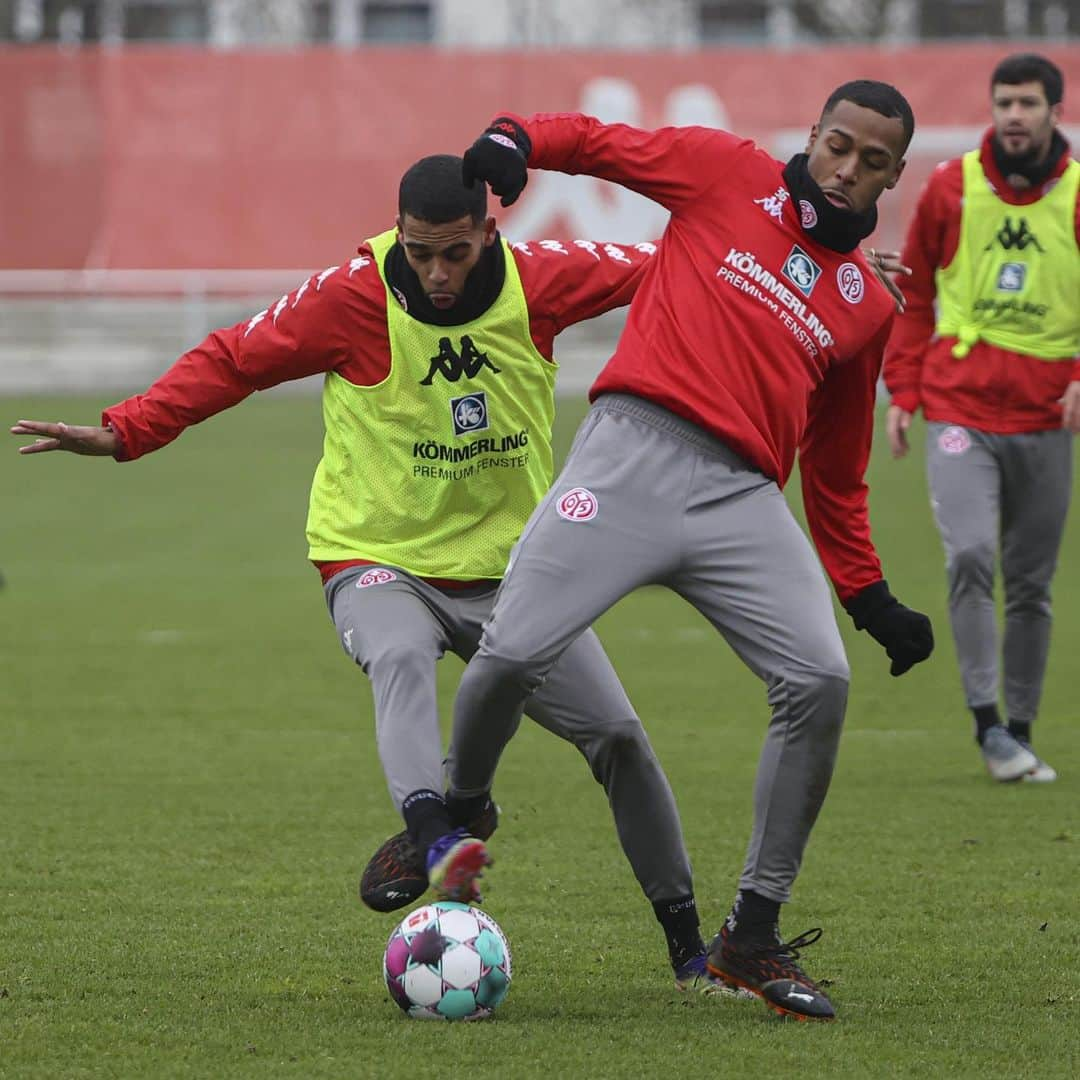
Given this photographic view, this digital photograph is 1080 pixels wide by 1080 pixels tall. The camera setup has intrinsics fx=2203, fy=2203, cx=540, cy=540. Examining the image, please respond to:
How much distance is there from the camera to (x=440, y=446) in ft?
18.6

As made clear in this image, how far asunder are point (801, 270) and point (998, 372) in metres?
3.53

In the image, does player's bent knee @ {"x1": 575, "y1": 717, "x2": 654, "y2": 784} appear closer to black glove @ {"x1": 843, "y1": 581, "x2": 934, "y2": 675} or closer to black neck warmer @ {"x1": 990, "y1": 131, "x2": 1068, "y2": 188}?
black glove @ {"x1": 843, "y1": 581, "x2": 934, "y2": 675}

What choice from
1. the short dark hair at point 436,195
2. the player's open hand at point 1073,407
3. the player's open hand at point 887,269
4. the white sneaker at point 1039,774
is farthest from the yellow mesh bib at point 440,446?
the white sneaker at point 1039,774

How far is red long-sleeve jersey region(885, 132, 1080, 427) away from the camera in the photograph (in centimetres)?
860

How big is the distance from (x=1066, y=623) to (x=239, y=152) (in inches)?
690

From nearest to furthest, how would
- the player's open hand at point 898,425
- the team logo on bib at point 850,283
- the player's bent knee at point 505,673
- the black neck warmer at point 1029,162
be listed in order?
the player's bent knee at point 505,673
the team logo on bib at point 850,283
the black neck warmer at point 1029,162
the player's open hand at point 898,425


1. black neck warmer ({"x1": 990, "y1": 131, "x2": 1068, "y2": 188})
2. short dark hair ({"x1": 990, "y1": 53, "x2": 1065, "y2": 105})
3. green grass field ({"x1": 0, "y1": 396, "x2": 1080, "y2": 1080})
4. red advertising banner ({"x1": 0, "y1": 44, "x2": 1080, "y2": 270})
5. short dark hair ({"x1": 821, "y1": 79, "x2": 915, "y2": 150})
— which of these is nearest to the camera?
green grass field ({"x1": 0, "y1": 396, "x2": 1080, "y2": 1080})

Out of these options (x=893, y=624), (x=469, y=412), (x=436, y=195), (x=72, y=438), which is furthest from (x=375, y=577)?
(x=893, y=624)

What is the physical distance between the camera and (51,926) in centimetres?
608

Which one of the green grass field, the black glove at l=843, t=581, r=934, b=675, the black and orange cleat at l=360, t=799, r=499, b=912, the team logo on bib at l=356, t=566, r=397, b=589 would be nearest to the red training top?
the team logo on bib at l=356, t=566, r=397, b=589

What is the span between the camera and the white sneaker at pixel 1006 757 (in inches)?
335

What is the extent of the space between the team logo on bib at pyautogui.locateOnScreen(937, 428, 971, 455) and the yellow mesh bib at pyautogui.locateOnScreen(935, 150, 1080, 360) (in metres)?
0.30

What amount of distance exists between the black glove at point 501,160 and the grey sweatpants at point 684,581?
0.59 m

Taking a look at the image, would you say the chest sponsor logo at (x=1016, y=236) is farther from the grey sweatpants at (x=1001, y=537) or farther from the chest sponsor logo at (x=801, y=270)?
the chest sponsor logo at (x=801, y=270)
